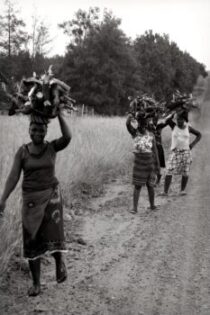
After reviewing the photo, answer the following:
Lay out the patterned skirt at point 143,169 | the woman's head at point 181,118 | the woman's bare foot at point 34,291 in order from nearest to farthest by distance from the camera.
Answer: the woman's bare foot at point 34,291 → the patterned skirt at point 143,169 → the woman's head at point 181,118

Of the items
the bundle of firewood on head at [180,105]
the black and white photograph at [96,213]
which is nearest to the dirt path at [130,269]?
the black and white photograph at [96,213]

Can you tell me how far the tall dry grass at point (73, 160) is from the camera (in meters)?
5.15

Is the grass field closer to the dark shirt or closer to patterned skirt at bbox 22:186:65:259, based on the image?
patterned skirt at bbox 22:186:65:259

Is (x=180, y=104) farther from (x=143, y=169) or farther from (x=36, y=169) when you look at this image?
(x=36, y=169)

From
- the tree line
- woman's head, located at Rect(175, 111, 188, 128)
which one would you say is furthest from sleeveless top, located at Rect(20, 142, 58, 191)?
the tree line

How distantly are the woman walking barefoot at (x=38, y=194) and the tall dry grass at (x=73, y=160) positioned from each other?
477 millimetres

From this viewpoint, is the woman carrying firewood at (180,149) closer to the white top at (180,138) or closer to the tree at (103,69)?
the white top at (180,138)

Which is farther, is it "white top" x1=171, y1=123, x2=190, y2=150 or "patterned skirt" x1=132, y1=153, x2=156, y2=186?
"white top" x1=171, y1=123, x2=190, y2=150

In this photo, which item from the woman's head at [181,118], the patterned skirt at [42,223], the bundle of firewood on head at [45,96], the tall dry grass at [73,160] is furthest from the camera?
the woman's head at [181,118]

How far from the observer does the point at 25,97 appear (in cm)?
425

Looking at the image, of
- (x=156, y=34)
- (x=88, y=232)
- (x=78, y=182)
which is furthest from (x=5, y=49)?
(x=88, y=232)

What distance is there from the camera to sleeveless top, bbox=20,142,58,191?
4.18m

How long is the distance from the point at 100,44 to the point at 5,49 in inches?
443

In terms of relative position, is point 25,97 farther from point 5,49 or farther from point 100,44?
point 100,44
